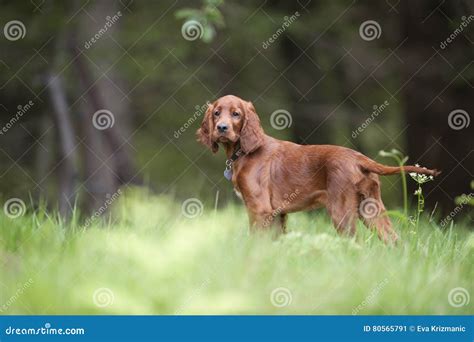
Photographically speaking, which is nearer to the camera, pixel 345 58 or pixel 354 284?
pixel 354 284

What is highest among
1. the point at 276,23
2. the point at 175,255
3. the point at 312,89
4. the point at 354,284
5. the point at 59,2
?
the point at 59,2

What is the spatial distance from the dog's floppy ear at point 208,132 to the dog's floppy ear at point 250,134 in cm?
28

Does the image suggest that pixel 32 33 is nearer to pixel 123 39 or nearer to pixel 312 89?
pixel 123 39

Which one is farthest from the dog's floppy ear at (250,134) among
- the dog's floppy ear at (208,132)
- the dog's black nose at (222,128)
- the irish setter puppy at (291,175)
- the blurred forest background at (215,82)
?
the blurred forest background at (215,82)

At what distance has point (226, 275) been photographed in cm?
469

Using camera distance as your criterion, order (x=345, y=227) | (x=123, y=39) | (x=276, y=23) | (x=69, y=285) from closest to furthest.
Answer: (x=69, y=285), (x=345, y=227), (x=276, y=23), (x=123, y=39)

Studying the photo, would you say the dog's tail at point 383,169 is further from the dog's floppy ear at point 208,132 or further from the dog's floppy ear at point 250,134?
the dog's floppy ear at point 208,132

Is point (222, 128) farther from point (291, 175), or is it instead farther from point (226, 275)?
point (226, 275)

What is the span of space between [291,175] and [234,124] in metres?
0.62

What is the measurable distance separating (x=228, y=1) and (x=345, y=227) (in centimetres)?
623

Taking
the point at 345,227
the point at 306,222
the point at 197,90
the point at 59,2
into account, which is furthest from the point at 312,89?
the point at 345,227

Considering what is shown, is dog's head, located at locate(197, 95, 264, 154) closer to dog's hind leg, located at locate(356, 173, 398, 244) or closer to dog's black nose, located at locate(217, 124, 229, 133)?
dog's black nose, located at locate(217, 124, 229, 133)

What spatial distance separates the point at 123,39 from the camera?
38.1 feet

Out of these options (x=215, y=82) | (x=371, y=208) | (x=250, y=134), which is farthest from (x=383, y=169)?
(x=215, y=82)
